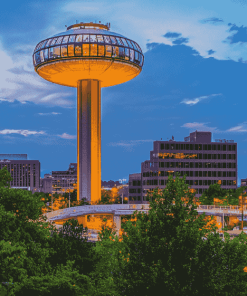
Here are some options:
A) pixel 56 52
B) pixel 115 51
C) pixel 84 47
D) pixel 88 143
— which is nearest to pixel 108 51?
pixel 115 51

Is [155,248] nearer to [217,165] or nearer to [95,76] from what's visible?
[95,76]

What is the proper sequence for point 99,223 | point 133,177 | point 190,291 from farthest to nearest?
point 133,177, point 99,223, point 190,291

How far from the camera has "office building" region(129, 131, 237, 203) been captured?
446 ft

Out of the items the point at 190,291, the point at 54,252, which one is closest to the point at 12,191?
the point at 54,252

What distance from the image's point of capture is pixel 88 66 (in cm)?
10425

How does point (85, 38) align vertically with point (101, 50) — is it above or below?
above

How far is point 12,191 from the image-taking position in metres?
28.2

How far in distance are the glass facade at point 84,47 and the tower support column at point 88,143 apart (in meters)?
9.34

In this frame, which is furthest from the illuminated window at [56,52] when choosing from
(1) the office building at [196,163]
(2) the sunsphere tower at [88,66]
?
(1) the office building at [196,163]

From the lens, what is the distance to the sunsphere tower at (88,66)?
10281 cm

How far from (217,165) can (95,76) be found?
55508mm

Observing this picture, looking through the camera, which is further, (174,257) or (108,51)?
(108,51)

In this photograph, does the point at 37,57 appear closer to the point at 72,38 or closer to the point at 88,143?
the point at 72,38

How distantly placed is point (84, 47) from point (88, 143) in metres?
24.3
